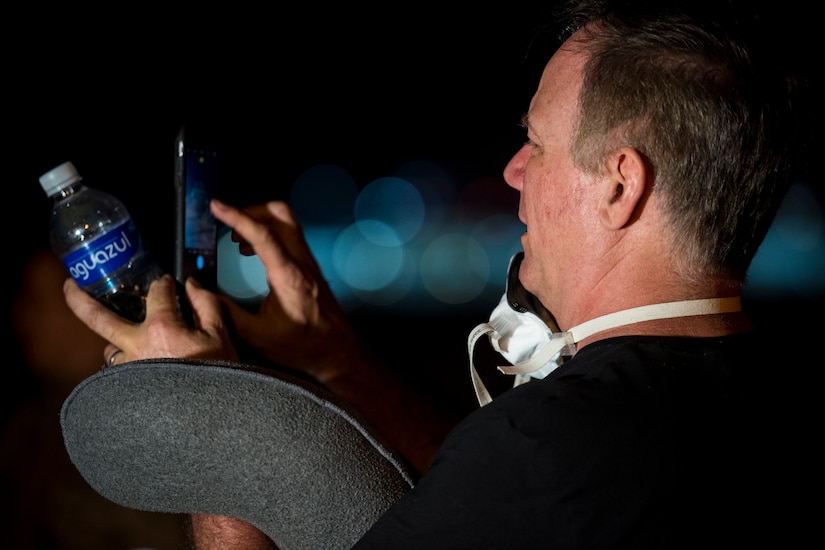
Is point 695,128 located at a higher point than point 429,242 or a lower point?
higher

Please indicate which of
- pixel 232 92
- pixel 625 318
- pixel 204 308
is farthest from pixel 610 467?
pixel 232 92

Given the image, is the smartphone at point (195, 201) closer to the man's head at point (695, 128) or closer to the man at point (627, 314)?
the man at point (627, 314)

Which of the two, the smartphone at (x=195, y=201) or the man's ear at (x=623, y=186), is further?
the smartphone at (x=195, y=201)

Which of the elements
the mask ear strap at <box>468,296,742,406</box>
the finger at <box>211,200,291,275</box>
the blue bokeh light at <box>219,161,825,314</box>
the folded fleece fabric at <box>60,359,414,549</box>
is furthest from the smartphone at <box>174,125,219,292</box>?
the blue bokeh light at <box>219,161,825,314</box>

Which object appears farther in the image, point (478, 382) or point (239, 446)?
point (478, 382)

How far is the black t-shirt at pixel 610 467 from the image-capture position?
0.72m

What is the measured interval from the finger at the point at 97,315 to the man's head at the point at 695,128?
725 millimetres

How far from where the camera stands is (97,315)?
45.4 inches

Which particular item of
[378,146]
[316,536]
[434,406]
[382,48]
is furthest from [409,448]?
[378,146]

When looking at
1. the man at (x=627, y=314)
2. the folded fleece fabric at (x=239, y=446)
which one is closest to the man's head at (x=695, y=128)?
the man at (x=627, y=314)

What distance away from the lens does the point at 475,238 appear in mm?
14859

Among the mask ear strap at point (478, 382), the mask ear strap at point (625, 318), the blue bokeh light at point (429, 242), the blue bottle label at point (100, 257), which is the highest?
the blue bottle label at point (100, 257)

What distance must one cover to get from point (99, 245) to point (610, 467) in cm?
81

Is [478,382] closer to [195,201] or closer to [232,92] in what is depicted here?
[195,201]
